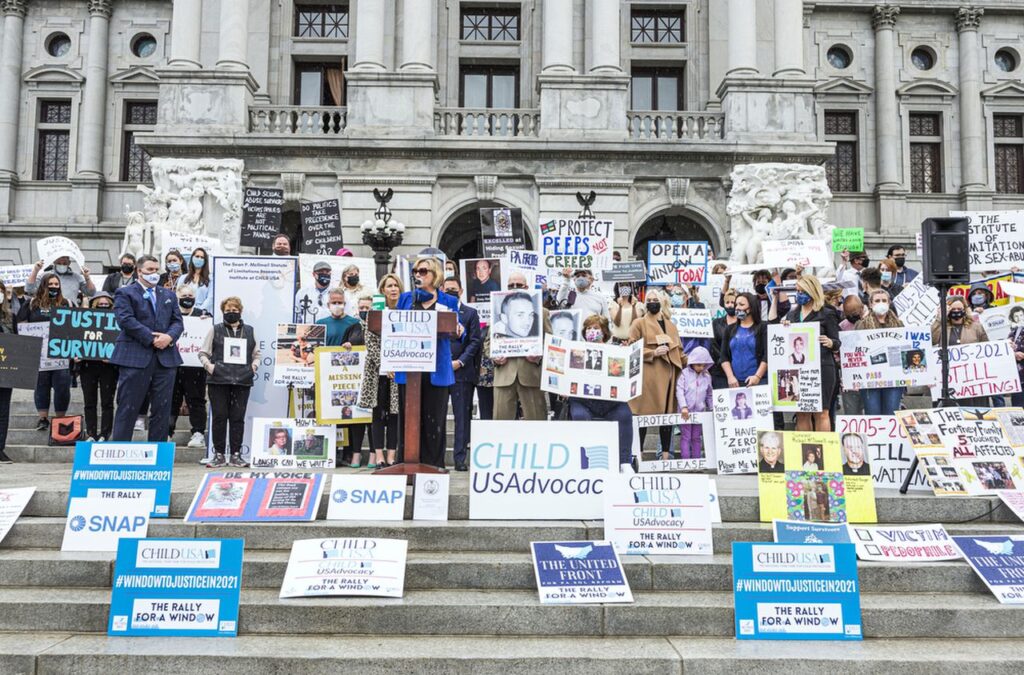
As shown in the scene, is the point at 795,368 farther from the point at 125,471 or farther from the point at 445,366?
the point at 125,471

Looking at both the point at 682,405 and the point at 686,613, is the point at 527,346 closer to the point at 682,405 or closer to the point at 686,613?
the point at 682,405

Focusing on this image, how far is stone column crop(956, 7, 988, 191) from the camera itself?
31.7 m

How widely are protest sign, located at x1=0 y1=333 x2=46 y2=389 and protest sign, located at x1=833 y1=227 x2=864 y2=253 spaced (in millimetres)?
14962

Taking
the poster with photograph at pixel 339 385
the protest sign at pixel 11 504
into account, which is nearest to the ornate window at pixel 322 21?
the poster with photograph at pixel 339 385

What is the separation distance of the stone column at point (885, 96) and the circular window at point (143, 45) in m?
26.3

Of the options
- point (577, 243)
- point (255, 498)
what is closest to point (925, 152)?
point (577, 243)

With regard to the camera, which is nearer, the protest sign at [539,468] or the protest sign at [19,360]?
the protest sign at [539,468]

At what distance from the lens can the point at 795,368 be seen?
9711 mm

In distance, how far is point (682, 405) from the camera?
10086 millimetres

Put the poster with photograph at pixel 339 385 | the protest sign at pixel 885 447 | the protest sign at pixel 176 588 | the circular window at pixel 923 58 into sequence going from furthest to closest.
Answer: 1. the circular window at pixel 923 58
2. the poster with photograph at pixel 339 385
3. the protest sign at pixel 885 447
4. the protest sign at pixel 176 588

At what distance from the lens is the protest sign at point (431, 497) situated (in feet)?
23.8

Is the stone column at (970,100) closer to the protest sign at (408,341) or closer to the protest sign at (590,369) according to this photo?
the protest sign at (590,369)

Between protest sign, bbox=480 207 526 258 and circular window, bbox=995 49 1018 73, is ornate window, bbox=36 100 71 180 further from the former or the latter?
circular window, bbox=995 49 1018 73

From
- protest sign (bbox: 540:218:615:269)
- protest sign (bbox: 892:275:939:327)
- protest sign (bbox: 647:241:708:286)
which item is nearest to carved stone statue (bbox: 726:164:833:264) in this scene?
protest sign (bbox: 647:241:708:286)
